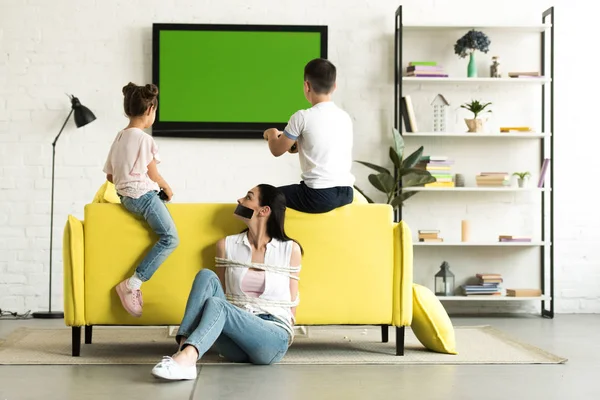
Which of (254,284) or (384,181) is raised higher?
(384,181)

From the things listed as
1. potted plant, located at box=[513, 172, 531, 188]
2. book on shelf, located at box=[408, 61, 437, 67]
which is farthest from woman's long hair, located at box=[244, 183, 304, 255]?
potted plant, located at box=[513, 172, 531, 188]

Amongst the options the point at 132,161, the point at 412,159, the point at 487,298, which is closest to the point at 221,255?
the point at 132,161

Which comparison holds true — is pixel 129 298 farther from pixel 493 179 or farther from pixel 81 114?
pixel 493 179

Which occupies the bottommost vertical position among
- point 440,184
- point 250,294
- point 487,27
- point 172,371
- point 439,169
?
point 172,371

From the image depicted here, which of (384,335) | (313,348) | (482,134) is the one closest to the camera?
(313,348)

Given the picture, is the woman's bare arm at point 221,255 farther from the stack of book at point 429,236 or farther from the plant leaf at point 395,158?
the stack of book at point 429,236

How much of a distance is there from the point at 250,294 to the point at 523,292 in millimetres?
2782

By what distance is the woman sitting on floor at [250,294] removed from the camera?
3293 millimetres

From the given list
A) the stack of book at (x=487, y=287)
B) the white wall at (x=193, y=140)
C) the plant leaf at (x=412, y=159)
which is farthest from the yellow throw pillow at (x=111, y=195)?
the stack of book at (x=487, y=287)

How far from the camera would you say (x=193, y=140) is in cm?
590

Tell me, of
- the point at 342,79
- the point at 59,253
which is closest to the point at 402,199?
the point at 342,79

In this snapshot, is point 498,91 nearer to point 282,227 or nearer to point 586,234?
point 586,234

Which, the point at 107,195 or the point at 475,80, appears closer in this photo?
the point at 107,195

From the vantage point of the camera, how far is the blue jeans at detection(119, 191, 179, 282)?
3742mm
